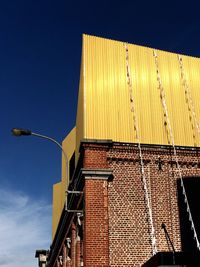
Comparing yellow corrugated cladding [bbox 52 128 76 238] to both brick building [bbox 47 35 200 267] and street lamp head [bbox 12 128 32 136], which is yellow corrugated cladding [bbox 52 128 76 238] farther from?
street lamp head [bbox 12 128 32 136]

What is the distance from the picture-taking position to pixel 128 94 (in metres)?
21.0

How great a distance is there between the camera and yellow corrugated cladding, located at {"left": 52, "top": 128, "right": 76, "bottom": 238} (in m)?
26.9

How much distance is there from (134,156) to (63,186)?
11027mm

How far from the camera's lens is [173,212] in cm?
1894

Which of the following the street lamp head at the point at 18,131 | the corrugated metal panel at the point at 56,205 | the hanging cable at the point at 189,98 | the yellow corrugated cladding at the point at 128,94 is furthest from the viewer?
the corrugated metal panel at the point at 56,205

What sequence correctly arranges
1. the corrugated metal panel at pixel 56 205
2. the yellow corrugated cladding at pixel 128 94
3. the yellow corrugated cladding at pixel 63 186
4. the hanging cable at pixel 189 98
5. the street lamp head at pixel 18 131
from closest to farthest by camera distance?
the street lamp head at pixel 18 131 → the yellow corrugated cladding at pixel 128 94 → the hanging cable at pixel 189 98 → the yellow corrugated cladding at pixel 63 186 → the corrugated metal panel at pixel 56 205

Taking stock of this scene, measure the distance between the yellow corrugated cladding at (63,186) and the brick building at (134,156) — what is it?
4.51 meters

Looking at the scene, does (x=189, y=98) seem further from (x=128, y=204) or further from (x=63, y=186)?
(x=63, y=186)

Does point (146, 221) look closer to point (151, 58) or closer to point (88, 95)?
point (88, 95)

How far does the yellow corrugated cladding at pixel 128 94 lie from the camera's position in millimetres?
20172

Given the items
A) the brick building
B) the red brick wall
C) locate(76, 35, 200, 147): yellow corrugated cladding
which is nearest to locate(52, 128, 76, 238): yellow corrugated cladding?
the brick building

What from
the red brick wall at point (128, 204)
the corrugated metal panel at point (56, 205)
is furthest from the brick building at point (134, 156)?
the corrugated metal panel at point (56, 205)

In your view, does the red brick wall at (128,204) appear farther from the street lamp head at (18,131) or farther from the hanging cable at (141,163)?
the street lamp head at (18,131)

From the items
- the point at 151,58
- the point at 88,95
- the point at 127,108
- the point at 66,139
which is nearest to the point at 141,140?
the point at 127,108
